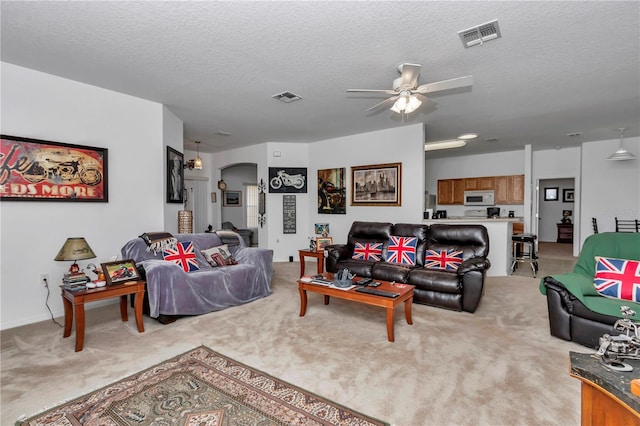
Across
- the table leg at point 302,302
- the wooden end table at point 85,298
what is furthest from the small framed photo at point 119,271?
the table leg at point 302,302

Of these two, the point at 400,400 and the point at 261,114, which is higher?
the point at 261,114

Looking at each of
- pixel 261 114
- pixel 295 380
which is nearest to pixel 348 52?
pixel 261 114

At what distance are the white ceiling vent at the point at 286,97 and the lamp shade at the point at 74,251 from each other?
263 cm

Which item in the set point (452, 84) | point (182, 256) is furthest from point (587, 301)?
point (182, 256)

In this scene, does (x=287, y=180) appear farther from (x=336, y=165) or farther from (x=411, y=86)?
(x=411, y=86)

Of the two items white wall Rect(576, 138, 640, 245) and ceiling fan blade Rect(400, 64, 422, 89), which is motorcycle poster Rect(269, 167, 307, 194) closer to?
ceiling fan blade Rect(400, 64, 422, 89)

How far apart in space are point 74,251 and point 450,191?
8.32 meters

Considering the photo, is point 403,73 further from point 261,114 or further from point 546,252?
point 546,252

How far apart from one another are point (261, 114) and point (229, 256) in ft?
7.16

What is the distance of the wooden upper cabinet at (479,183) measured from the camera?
7.70 meters

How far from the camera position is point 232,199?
8.98 metres

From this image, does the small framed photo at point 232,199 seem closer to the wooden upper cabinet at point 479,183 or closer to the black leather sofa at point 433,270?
the black leather sofa at point 433,270

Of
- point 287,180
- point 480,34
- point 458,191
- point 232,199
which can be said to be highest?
point 480,34

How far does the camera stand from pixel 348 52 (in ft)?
8.68
